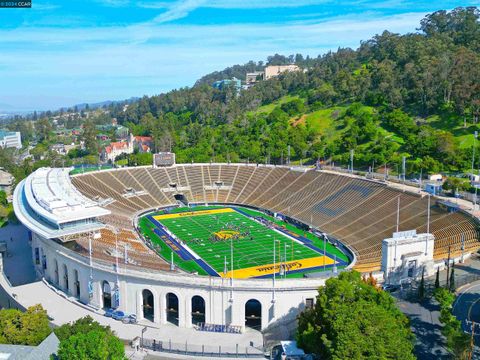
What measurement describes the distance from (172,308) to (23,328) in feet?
41.7

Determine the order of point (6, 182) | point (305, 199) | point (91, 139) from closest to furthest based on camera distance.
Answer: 1. point (305, 199)
2. point (6, 182)
3. point (91, 139)

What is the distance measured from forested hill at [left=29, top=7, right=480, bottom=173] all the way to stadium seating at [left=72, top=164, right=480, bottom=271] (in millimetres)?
Result: 13498

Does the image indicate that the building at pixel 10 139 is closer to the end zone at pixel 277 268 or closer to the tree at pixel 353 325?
the end zone at pixel 277 268

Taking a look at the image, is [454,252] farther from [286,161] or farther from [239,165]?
[286,161]

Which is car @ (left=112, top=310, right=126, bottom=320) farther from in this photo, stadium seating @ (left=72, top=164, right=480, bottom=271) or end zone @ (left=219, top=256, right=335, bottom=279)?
end zone @ (left=219, top=256, right=335, bottom=279)

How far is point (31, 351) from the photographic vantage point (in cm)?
2889

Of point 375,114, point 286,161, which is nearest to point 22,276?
point 286,161

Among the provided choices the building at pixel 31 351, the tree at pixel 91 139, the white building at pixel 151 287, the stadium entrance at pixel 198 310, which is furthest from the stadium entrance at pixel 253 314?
the tree at pixel 91 139

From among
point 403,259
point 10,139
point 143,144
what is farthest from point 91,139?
point 403,259

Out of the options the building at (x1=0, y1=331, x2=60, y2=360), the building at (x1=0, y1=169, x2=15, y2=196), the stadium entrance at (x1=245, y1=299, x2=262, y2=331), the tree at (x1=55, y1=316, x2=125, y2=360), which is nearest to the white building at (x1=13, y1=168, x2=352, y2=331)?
the stadium entrance at (x1=245, y1=299, x2=262, y2=331)

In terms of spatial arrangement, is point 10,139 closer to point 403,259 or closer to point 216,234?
point 216,234

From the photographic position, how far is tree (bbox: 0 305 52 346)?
105 ft

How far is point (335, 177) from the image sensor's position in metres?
73.8

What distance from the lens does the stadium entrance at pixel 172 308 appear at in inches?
1572
